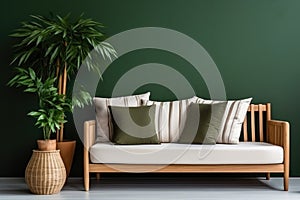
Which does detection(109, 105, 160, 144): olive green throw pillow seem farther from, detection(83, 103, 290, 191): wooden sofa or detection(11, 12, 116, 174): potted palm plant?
detection(11, 12, 116, 174): potted palm plant

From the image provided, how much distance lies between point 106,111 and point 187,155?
1.05m

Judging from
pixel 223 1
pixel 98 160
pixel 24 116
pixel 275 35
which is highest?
pixel 223 1

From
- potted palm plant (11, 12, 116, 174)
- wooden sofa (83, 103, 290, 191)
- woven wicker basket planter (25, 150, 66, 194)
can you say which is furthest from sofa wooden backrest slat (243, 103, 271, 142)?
woven wicker basket planter (25, 150, 66, 194)

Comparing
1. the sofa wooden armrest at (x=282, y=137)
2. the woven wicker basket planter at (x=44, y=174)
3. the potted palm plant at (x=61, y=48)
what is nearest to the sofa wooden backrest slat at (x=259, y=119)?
the sofa wooden armrest at (x=282, y=137)

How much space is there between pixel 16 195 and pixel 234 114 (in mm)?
2212

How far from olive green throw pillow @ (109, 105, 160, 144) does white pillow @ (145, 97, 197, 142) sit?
181mm

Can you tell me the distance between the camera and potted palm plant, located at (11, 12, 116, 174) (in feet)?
15.2

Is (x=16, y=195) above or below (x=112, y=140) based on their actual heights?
below

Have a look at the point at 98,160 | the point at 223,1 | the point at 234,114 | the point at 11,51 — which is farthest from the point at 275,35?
the point at 11,51

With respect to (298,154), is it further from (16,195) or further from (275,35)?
(16,195)

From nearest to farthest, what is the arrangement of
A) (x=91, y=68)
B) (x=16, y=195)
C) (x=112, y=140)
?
(x=16, y=195) < (x=112, y=140) < (x=91, y=68)

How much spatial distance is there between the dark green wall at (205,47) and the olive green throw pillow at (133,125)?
54 centimetres

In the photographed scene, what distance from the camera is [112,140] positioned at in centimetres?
466

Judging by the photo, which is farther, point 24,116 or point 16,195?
point 24,116
